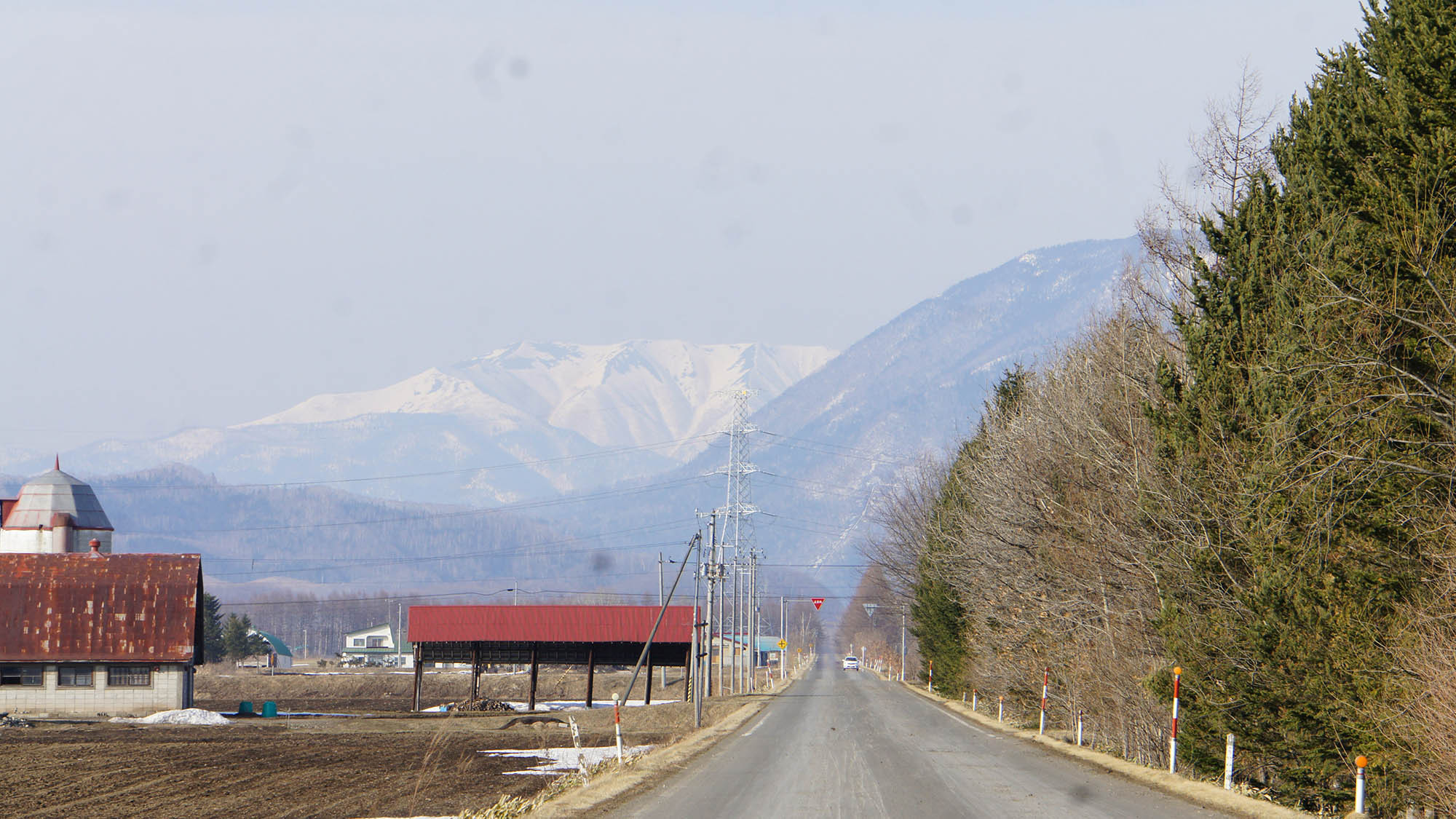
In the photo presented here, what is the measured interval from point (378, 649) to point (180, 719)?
139 metres

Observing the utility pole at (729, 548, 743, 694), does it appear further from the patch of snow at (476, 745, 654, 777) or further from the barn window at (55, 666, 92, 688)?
the patch of snow at (476, 745, 654, 777)

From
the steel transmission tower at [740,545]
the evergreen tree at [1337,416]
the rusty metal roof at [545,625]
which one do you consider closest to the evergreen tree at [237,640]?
the steel transmission tower at [740,545]

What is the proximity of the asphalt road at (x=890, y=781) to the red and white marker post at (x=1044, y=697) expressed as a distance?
1.13 m

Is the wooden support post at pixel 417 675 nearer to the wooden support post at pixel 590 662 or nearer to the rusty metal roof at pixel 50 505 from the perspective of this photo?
the wooden support post at pixel 590 662

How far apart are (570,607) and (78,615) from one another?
22348mm

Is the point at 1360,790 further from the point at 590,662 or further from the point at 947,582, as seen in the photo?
the point at 590,662

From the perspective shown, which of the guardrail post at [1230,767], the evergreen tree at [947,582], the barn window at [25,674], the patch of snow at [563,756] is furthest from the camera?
the barn window at [25,674]

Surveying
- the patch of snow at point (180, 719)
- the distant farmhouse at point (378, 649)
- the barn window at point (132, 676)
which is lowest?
the distant farmhouse at point (378, 649)

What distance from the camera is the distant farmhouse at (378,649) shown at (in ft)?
536

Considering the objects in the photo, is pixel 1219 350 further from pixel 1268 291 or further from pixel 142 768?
pixel 142 768

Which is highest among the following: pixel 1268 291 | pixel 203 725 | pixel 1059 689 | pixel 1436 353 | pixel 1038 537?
pixel 1268 291

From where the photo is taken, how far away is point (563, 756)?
107 feet

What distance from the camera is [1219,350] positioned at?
1909 cm

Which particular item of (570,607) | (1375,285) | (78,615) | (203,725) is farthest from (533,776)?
(570,607)
